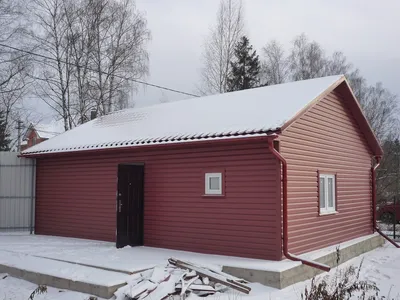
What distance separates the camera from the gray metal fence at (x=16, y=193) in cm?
1279

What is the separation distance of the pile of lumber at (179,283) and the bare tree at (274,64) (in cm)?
2455

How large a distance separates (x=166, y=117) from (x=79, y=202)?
11.1 feet

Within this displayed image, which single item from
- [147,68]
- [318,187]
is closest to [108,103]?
[147,68]

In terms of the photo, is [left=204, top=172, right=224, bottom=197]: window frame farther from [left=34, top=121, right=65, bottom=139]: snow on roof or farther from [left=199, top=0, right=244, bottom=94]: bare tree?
[left=34, top=121, right=65, bottom=139]: snow on roof

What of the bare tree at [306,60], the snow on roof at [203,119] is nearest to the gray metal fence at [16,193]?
the snow on roof at [203,119]

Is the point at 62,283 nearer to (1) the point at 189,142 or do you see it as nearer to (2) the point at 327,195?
(1) the point at 189,142

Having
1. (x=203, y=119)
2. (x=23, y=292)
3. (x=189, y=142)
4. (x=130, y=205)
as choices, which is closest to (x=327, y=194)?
(x=203, y=119)

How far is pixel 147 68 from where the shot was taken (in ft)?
77.7

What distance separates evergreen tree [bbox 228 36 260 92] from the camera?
26531 millimetres

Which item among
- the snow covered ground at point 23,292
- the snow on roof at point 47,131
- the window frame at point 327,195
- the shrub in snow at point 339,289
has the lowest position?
the snow covered ground at point 23,292

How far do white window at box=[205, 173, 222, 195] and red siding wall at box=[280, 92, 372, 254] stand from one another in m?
1.48

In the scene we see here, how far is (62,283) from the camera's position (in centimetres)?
728

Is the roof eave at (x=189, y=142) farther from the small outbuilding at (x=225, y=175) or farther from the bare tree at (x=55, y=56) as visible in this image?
the bare tree at (x=55, y=56)

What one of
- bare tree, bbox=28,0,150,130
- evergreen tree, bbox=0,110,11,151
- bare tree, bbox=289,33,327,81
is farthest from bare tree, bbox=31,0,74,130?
bare tree, bbox=289,33,327,81
